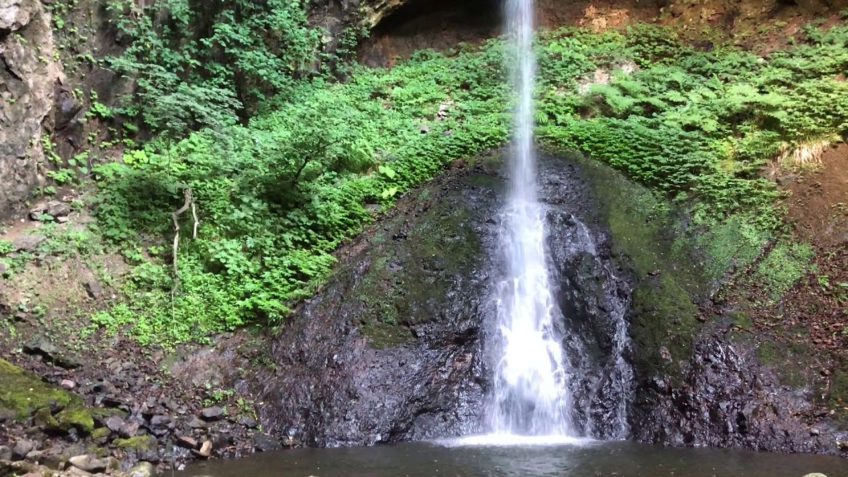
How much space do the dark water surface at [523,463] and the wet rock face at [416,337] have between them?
74 cm

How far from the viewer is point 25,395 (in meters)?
6.41

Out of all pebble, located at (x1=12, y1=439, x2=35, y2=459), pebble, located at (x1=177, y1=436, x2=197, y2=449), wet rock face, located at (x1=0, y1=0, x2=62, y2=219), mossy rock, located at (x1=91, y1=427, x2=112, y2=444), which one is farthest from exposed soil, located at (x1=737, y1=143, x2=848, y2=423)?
wet rock face, located at (x1=0, y1=0, x2=62, y2=219)

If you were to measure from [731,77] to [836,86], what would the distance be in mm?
2294

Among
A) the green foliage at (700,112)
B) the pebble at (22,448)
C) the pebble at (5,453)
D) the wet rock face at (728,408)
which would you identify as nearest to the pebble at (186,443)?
the pebble at (22,448)

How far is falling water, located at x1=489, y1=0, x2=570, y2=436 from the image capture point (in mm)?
8070

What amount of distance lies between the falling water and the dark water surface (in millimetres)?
1103

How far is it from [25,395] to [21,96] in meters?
5.45

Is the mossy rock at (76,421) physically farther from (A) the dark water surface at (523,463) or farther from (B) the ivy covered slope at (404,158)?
(B) the ivy covered slope at (404,158)

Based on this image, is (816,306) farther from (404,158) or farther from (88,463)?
(88,463)

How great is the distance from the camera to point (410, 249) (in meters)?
9.82

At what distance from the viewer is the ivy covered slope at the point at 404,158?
359 inches

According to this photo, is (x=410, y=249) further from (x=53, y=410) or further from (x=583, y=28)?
(x=583, y=28)

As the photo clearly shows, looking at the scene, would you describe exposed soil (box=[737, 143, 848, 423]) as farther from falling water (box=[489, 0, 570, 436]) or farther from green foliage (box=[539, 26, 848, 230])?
falling water (box=[489, 0, 570, 436])

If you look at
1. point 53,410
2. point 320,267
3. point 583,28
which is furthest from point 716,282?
point 583,28
